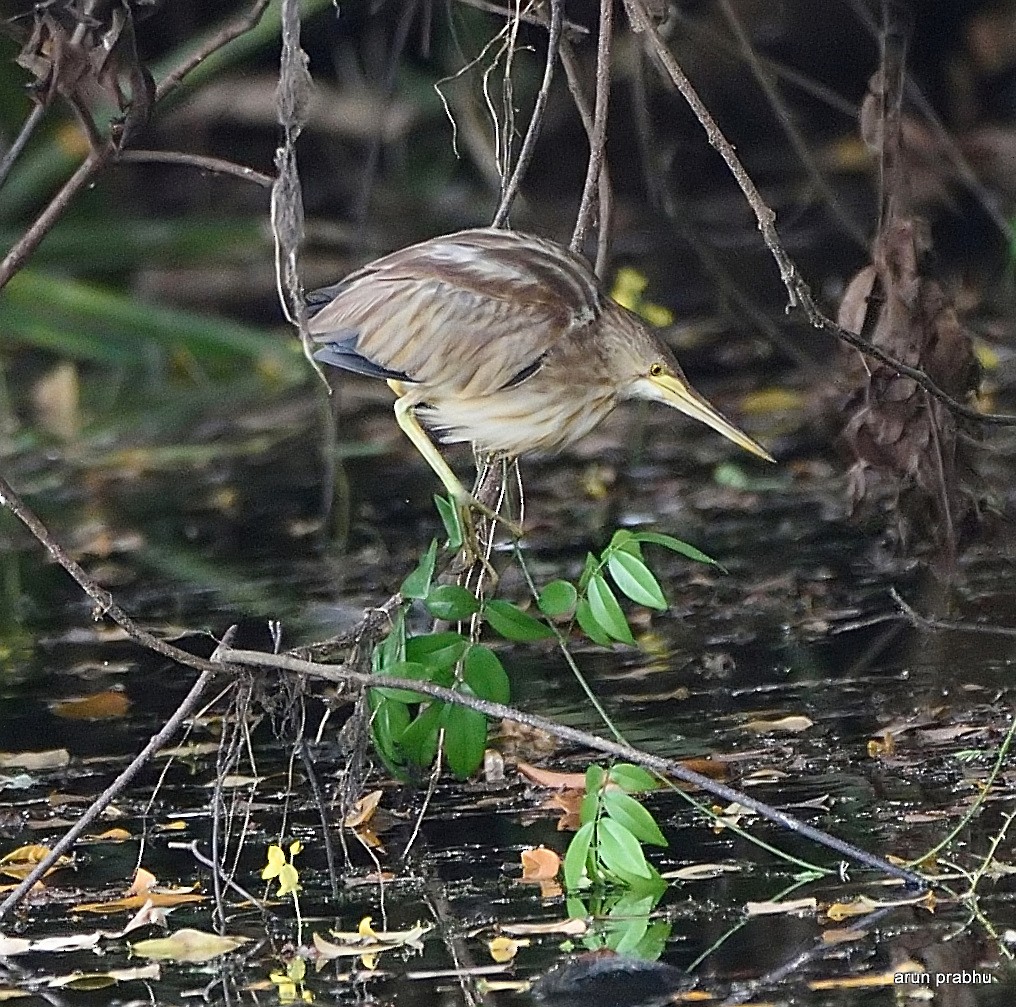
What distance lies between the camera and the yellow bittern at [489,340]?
13.2 ft

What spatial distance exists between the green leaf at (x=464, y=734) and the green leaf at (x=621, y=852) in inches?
16.8

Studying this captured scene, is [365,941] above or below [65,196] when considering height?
below

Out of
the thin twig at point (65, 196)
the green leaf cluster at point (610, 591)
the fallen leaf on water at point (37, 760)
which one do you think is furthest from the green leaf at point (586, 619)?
the fallen leaf on water at point (37, 760)

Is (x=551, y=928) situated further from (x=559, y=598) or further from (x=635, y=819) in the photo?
(x=559, y=598)

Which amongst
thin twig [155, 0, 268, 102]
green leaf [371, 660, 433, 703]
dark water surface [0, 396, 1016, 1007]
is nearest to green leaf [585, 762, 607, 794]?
dark water surface [0, 396, 1016, 1007]

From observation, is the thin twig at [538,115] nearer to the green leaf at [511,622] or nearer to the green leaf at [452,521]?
the green leaf at [452,521]

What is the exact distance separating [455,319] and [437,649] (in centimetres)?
61

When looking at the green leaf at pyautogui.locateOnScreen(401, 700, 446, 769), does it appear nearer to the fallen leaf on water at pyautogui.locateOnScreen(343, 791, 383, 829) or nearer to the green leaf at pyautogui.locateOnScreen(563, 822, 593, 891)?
the fallen leaf on water at pyautogui.locateOnScreen(343, 791, 383, 829)

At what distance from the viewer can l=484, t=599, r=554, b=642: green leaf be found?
3736 mm

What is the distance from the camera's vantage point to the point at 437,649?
149 inches

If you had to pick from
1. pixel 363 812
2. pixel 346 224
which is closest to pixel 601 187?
pixel 363 812

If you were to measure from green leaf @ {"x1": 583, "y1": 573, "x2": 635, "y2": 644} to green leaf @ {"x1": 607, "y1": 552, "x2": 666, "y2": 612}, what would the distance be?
0.12 feet

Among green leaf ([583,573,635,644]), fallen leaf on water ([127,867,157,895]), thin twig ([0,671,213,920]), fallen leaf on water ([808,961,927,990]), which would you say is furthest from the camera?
fallen leaf on water ([127,867,157,895])

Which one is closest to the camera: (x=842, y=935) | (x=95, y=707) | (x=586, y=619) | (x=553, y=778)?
(x=842, y=935)
